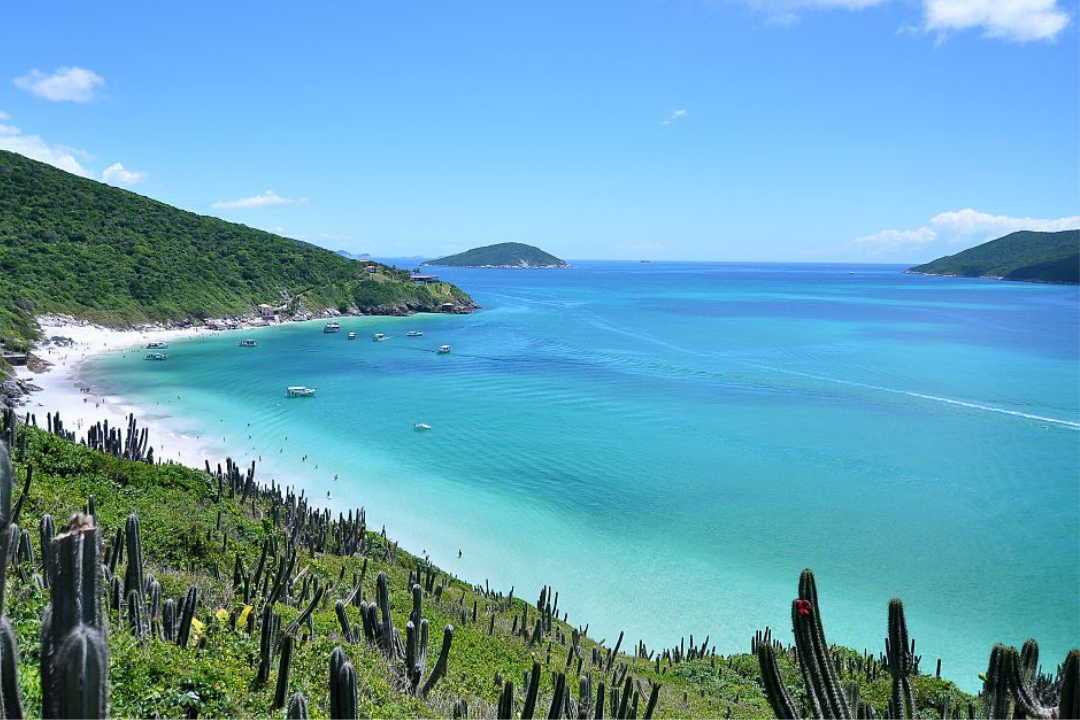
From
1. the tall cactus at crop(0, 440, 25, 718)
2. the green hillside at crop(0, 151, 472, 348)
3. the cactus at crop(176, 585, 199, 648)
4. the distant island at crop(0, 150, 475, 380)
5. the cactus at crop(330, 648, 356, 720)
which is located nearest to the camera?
the tall cactus at crop(0, 440, 25, 718)

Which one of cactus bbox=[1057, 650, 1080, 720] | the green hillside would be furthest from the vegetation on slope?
the green hillside

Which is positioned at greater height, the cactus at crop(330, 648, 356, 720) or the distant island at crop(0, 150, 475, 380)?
the distant island at crop(0, 150, 475, 380)

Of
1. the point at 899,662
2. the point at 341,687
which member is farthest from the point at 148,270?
the point at 899,662

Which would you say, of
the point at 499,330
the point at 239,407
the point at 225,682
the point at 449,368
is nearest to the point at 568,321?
the point at 499,330

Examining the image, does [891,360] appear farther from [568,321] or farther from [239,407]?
[239,407]

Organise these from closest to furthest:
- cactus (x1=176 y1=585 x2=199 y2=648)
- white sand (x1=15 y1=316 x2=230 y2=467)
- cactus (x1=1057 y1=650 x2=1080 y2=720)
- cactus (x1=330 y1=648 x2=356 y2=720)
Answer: cactus (x1=1057 y1=650 x2=1080 y2=720) < cactus (x1=330 y1=648 x2=356 y2=720) < cactus (x1=176 y1=585 x2=199 y2=648) < white sand (x1=15 y1=316 x2=230 y2=467)

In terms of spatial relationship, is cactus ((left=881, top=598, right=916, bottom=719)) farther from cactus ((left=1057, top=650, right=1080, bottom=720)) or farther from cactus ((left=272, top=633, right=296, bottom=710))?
cactus ((left=272, top=633, right=296, bottom=710))

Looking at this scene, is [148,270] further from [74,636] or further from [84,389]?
[74,636]
